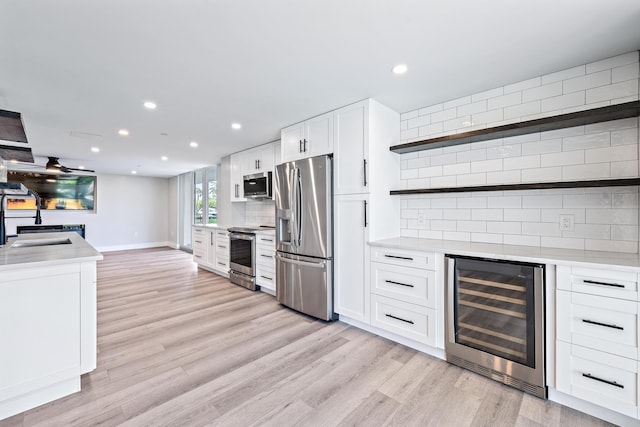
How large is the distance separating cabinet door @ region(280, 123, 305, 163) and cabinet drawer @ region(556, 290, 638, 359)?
8.87 feet

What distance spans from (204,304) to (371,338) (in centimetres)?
219

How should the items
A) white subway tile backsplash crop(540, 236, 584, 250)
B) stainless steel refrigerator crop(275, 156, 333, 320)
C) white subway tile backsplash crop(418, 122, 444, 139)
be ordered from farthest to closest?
stainless steel refrigerator crop(275, 156, 333, 320)
white subway tile backsplash crop(418, 122, 444, 139)
white subway tile backsplash crop(540, 236, 584, 250)

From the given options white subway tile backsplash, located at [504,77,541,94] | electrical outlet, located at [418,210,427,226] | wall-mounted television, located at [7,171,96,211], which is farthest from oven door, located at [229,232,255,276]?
wall-mounted television, located at [7,171,96,211]

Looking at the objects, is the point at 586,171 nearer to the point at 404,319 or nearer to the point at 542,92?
the point at 542,92

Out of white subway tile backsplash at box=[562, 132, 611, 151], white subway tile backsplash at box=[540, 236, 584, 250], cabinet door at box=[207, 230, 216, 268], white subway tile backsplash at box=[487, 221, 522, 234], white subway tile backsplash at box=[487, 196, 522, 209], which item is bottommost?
cabinet door at box=[207, 230, 216, 268]

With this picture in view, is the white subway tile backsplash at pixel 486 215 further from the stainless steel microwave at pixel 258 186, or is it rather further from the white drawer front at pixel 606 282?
the stainless steel microwave at pixel 258 186

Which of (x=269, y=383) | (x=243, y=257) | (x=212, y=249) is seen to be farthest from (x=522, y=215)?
(x=212, y=249)

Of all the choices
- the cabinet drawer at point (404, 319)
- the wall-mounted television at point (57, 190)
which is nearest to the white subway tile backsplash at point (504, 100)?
the cabinet drawer at point (404, 319)

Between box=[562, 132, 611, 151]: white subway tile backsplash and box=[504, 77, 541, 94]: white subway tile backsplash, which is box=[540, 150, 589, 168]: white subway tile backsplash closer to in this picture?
box=[562, 132, 611, 151]: white subway tile backsplash

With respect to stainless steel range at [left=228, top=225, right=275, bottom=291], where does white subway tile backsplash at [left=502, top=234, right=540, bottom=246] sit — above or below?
above

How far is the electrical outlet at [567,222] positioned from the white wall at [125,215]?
931 centimetres

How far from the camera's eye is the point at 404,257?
7.98 ft

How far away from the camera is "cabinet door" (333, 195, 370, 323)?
2762 millimetres

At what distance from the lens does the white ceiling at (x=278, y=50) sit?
60.3 inches
